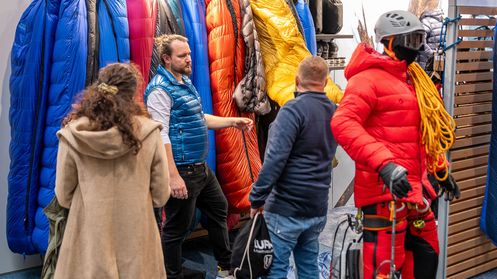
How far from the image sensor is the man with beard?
2871 millimetres

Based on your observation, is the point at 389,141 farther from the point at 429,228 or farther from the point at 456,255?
the point at 456,255

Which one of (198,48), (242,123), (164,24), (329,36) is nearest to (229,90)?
(198,48)

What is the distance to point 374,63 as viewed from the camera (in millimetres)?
2414

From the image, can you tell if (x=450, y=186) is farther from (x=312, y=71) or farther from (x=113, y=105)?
(x=113, y=105)

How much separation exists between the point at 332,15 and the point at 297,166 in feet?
7.57

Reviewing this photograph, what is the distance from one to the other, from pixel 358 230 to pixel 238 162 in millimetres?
1359

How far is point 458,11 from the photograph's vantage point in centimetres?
309

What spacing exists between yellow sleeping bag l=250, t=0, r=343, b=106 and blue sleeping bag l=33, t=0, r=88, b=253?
120 centimetres

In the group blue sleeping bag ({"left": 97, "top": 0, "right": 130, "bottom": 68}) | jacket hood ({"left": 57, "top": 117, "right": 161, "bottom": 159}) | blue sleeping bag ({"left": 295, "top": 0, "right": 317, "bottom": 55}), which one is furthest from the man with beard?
blue sleeping bag ({"left": 295, "top": 0, "right": 317, "bottom": 55})

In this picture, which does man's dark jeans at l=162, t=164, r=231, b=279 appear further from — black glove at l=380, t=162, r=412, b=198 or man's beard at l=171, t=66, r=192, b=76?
black glove at l=380, t=162, r=412, b=198

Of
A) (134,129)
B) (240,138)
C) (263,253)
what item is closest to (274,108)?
(240,138)

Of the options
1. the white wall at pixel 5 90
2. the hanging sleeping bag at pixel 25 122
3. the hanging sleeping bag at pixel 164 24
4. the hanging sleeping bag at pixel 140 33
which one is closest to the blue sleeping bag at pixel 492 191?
the hanging sleeping bag at pixel 164 24

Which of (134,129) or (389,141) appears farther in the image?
(389,141)

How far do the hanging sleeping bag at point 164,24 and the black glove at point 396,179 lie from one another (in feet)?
5.86
